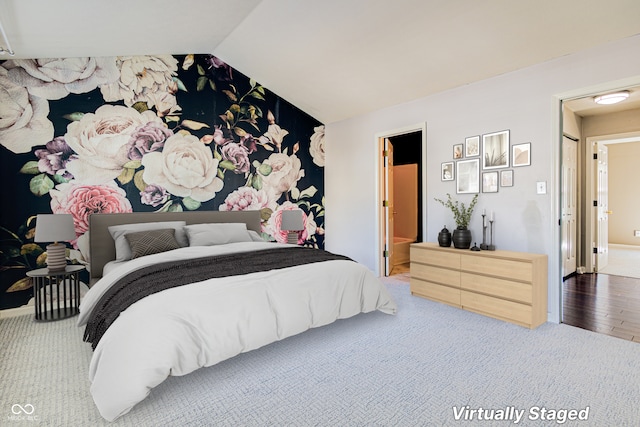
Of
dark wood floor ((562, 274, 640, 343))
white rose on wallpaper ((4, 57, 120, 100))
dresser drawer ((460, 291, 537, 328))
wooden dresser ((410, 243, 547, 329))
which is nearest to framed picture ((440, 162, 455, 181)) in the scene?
wooden dresser ((410, 243, 547, 329))

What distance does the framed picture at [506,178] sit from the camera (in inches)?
132

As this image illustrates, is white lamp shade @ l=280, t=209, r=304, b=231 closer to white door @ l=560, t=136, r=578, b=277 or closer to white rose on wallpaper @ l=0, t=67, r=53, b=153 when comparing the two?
white rose on wallpaper @ l=0, t=67, r=53, b=153

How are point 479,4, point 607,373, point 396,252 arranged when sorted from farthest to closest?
point 396,252
point 479,4
point 607,373

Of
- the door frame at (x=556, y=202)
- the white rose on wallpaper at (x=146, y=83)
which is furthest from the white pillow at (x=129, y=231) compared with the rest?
the door frame at (x=556, y=202)

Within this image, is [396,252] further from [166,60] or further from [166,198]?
[166,60]

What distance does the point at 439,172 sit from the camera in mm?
4004

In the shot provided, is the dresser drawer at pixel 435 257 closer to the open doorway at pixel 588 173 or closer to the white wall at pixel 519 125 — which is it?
the white wall at pixel 519 125

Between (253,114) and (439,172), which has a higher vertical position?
(253,114)

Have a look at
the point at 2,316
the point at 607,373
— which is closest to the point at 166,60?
the point at 2,316

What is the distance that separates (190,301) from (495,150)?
317 centimetres

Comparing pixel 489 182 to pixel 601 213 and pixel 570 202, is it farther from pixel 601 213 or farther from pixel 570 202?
pixel 601 213

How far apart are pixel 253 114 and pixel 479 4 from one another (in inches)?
121

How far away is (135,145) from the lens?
387cm

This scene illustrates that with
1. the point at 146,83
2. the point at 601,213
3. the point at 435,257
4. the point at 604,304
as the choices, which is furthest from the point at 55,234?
the point at 601,213
